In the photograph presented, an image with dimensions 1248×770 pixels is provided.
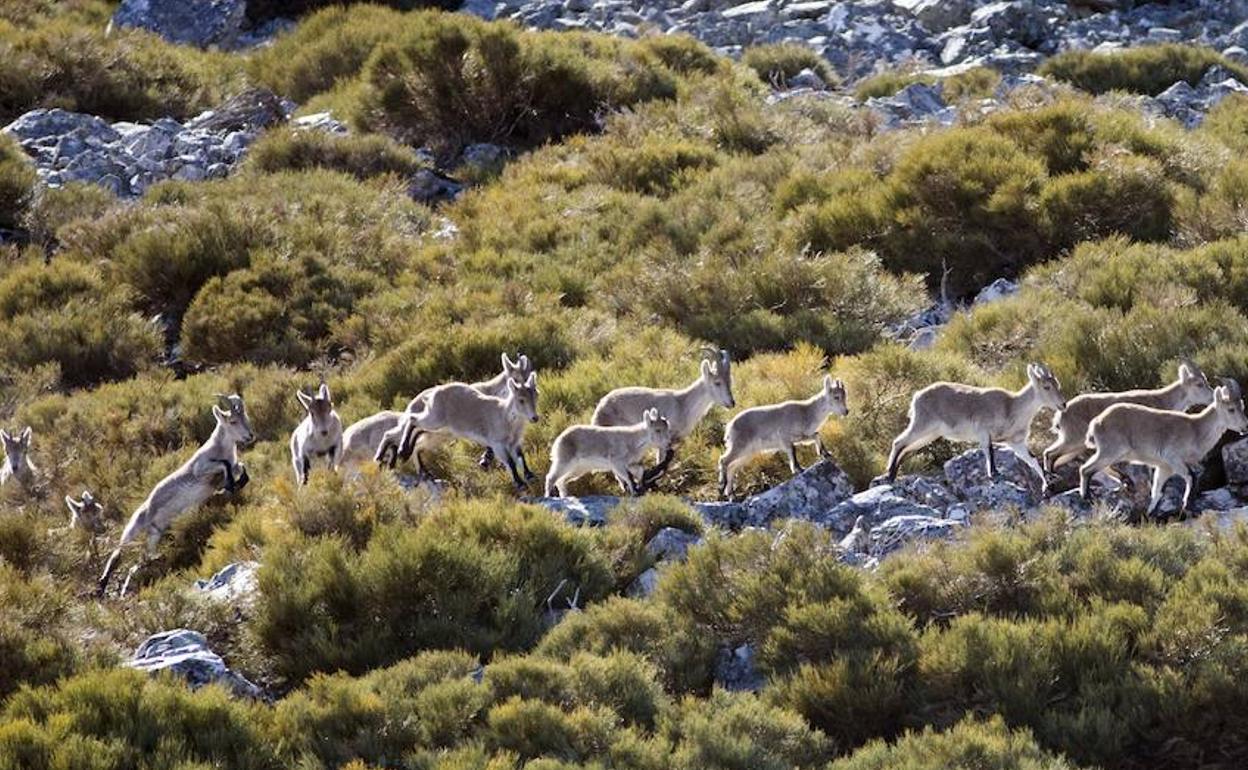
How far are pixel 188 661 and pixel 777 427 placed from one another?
16.2 ft

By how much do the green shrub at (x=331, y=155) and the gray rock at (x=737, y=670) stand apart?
14.0 meters

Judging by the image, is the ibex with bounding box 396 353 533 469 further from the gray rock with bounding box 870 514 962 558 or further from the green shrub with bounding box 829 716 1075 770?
the green shrub with bounding box 829 716 1075 770

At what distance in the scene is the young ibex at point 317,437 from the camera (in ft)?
46.5

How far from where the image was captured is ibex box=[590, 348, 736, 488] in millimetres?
14516

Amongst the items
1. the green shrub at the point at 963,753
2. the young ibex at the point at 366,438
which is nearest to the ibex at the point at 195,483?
the young ibex at the point at 366,438

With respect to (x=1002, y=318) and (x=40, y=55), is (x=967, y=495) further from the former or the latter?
(x=40, y=55)

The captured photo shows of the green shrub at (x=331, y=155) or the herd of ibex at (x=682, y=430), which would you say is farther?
the green shrub at (x=331, y=155)

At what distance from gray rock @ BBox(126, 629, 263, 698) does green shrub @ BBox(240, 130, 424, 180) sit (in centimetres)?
1348

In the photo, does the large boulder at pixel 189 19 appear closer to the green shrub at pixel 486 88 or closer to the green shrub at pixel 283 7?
the green shrub at pixel 283 7

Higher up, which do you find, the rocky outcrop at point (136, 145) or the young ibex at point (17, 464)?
the young ibex at point (17, 464)


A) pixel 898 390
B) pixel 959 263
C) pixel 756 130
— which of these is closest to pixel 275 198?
pixel 756 130

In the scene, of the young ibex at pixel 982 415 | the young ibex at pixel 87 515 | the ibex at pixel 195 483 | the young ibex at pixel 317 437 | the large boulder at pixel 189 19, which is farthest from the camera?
the large boulder at pixel 189 19

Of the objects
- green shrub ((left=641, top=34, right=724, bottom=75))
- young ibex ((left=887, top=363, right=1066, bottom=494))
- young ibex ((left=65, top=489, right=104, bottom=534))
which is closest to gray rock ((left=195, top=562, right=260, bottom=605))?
young ibex ((left=65, top=489, right=104, bottom=534))

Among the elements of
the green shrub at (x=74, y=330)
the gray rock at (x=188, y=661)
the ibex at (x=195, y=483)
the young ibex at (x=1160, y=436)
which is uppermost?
the young ibex at (x=1160, y=436)
